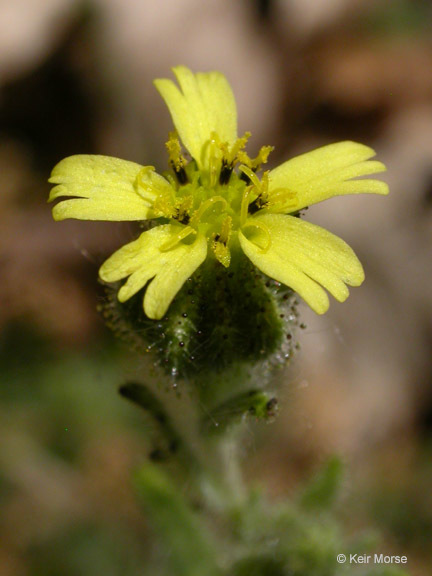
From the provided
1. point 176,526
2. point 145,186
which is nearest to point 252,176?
point 145,186

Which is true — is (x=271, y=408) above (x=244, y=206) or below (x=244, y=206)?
below

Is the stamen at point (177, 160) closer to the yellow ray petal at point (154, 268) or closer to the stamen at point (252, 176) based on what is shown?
the stamen at point (252, 176)

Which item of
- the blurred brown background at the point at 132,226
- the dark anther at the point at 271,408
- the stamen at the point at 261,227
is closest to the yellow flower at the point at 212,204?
the stamen at the point at 261,227

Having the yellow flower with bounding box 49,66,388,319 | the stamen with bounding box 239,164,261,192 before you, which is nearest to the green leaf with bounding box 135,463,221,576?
the yellow flower with bounding box 49,66,388,319

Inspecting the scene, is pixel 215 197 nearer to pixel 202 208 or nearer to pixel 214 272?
pixel 202 208

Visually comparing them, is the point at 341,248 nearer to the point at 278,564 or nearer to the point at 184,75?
the point at 184,75

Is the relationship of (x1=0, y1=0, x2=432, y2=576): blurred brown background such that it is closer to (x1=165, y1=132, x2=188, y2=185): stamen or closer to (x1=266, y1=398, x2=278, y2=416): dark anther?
(x1=266, y1=398, x2=278, y2=416): dark anther
